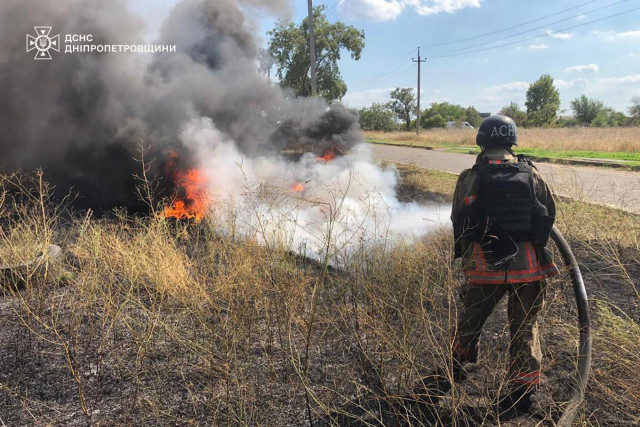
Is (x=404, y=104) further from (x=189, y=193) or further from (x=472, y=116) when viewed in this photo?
(x=189, y=193)

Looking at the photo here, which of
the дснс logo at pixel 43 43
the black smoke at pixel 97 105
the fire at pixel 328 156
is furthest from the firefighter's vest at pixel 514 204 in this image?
the дснс logo at pixel 43 43

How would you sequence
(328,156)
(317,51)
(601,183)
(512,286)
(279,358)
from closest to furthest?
(512,286) < (279,358) < (601,183) < (328,156) < (317,51)

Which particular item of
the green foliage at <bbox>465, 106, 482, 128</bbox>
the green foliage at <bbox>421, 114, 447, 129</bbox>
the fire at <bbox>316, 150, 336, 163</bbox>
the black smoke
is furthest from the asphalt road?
the green foliage at <bbox>465, 106, 482, 128</bbox>

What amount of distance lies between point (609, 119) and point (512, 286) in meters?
58.9

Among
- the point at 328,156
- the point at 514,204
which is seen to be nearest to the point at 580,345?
the point at 514,204

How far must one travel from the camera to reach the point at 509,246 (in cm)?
222

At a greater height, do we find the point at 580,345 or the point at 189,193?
the point at 189,193

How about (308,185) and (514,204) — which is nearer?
(514,204)

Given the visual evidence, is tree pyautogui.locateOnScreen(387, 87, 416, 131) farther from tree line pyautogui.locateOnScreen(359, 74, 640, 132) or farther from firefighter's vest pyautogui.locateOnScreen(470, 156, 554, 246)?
firefighter's vest pyautogui.locateOnScreen(470, 156, 554, 246)

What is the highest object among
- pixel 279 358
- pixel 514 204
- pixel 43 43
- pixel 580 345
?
pixel 43 43

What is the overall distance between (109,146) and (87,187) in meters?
1.23

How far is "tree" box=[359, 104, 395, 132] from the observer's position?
47.5 m

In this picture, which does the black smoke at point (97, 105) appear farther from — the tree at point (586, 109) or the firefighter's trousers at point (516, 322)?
the tree at point (586, 109)

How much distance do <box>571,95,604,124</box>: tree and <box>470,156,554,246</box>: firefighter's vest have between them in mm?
64031
